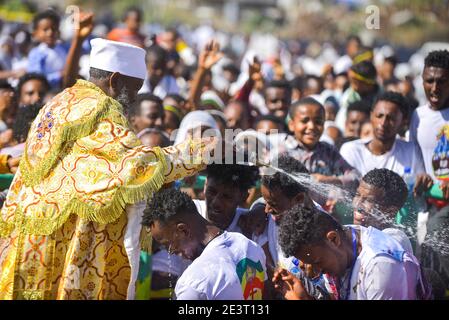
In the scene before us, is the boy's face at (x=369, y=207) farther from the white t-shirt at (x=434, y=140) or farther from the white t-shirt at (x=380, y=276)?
the white t-shirt at (x=434, y=140)

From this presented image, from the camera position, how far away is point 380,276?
4.40m

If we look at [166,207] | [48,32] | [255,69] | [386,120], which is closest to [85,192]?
[166,207]

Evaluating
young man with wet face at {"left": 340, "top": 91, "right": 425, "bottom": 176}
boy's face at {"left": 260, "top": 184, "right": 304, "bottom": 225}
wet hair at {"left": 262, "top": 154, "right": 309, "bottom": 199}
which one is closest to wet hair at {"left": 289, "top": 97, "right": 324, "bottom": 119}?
young man with wet face at {"left": 340, "top": 91, "right": 425, "bottom": 176}

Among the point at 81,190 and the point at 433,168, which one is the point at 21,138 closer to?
the point at 81,190

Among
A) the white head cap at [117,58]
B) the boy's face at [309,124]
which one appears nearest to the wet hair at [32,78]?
the boy's face at [309,124]

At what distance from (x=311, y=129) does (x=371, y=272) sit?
2595 mm

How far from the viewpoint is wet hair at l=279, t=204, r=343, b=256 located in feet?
14.6

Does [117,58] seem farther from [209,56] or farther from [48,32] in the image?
[48,32]

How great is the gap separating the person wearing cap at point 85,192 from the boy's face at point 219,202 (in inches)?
25.7

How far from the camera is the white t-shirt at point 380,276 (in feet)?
14.4

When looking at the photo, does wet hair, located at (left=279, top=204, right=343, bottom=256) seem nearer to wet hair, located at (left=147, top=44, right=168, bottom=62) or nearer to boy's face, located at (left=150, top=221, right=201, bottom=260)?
boy's face, located at (left=150, top=221, right=201, bottom=260)

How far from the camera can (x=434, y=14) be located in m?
27.2

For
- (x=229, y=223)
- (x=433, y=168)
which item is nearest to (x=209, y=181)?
(x=229, y=223)

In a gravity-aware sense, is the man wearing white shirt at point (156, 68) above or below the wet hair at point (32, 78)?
above
